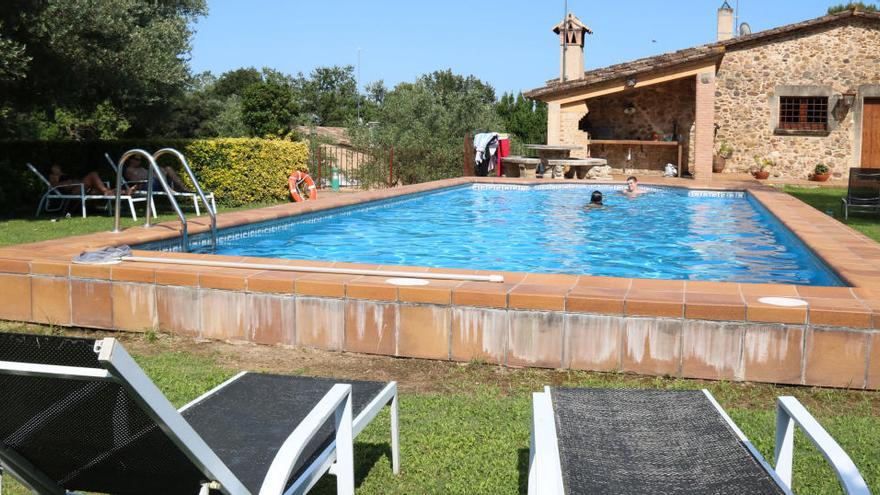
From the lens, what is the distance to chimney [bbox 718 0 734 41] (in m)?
25.0

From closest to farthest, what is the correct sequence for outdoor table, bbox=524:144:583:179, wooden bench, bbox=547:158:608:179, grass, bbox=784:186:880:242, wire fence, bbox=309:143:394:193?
grass, bbox=784:186:880:242, wire fence, bbox=309:143:394:193, wooden bench, bbox=547:158:608:179, outdoor table, bbox=524:144:583:179

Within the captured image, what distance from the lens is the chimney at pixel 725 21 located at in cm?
2502

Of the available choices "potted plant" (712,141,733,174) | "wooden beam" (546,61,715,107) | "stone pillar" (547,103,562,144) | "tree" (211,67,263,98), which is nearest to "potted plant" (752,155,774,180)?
"potted plant" (712,141,733,174)

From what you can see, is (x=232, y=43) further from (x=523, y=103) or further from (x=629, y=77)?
(x=629, y=77)

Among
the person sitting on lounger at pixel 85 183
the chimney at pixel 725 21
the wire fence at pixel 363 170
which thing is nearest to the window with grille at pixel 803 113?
the chimney at pixel 725 21

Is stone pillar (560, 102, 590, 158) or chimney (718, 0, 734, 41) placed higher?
chimney (718, 0, 734, 41)

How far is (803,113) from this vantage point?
22641mm

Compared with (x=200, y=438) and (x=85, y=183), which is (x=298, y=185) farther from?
(x=200, y=438)

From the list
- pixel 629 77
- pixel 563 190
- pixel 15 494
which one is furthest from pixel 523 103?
pixel 15 494

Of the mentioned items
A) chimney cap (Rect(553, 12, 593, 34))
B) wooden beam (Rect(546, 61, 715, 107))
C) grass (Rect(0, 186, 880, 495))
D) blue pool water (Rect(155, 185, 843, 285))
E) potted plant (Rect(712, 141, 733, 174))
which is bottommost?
grass (Rect(0, 186, 880, 495))

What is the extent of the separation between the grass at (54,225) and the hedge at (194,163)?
3.68 ft

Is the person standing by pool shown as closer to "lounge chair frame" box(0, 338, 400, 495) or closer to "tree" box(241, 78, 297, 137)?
"lounge chair frame" box(0, 338, 400, 495)

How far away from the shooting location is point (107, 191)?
12289 mm

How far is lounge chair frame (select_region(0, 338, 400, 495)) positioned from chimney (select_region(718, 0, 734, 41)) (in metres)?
25.1
